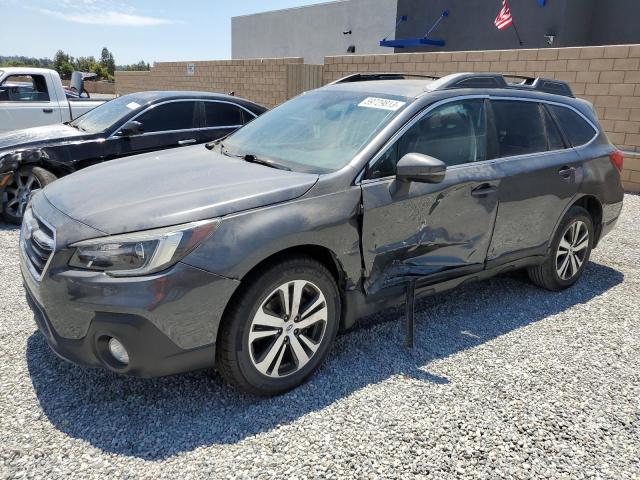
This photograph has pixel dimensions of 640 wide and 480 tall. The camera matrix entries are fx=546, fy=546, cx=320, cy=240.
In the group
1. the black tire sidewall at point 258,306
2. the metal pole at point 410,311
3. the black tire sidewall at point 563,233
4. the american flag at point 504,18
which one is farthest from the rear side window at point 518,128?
the american flag at point 504,18

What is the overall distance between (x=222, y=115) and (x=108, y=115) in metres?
1.46

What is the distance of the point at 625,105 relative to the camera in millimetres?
9102

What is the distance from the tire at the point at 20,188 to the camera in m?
6.21

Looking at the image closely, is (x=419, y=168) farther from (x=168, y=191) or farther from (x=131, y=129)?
(x=131, y=129)

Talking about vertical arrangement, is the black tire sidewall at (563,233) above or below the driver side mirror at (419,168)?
below

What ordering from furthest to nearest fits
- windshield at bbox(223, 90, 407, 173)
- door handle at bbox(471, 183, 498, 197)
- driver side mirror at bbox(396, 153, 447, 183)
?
door handle at bbox(471, 183, 498, 197)
windshield at bbox(223, 90, 407, 173)
driver side mirror at bbox(396, 153, 447, 183)

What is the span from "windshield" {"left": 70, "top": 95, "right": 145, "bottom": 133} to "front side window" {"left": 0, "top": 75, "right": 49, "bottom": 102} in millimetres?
2682

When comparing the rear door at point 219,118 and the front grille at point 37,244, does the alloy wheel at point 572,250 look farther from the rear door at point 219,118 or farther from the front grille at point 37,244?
the rear door at point 219,118

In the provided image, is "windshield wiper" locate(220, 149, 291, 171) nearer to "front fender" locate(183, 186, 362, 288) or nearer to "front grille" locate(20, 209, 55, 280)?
"front fender" locate(183, 186, 362, 288)

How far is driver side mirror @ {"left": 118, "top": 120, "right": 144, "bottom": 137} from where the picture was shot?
259 inches

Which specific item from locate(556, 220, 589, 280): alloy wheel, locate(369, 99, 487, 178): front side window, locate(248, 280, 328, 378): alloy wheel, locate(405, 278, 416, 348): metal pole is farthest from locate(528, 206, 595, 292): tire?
locate(248, 280, 328, 378): alloy wheel

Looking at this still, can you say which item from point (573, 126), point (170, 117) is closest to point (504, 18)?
point (170, 117)

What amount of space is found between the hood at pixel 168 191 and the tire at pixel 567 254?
2459 millimetres

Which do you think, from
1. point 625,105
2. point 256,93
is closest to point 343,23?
point 256,93
